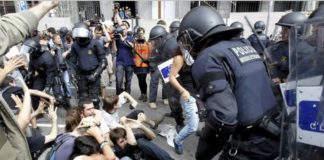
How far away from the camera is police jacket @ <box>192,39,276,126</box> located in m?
1.92

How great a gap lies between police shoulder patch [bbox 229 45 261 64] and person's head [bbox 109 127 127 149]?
66.2 inches

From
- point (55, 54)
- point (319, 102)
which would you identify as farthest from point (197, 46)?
point (55, 54)

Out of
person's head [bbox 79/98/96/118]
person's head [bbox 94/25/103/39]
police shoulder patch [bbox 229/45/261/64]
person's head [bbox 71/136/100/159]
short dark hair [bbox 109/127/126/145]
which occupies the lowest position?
short dark hair [bbox 109/127/126/145]

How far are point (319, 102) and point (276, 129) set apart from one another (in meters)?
0.55

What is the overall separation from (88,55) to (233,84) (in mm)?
4046

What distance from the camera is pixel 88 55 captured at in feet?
18.5

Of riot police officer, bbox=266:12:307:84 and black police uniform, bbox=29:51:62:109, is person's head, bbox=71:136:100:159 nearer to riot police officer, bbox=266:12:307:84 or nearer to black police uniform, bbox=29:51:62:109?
riot police officer, bbox=266:12:307:84

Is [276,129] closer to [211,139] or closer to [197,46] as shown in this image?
[211,139]

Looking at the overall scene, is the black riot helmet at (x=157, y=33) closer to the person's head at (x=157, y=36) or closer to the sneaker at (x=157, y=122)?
the person's head at (x=157, y=36)

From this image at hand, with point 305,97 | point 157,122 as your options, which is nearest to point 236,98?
point 305,97

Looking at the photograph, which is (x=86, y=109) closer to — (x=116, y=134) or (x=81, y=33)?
(x=116, y=134)

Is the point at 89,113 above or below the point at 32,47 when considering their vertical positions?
below

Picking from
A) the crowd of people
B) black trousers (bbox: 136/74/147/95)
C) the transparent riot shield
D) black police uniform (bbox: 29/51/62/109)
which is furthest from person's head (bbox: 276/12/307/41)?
black police uniform (bbox: 29/51/62/109)

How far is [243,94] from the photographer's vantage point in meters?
2.02
